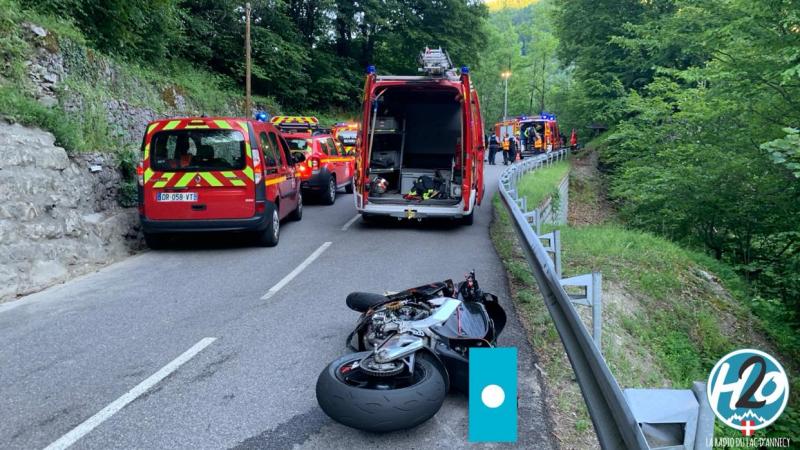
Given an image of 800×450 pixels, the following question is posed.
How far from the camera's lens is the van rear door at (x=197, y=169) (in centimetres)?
867

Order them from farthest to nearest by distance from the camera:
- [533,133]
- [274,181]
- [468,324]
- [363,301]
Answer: [533,133]
[274,181]
[363,301]
[468,324]

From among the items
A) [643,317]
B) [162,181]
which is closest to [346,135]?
[162,181]

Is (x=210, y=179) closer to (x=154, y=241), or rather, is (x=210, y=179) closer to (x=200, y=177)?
(x=200, y=177)

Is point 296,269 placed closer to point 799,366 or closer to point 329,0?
point 799,366

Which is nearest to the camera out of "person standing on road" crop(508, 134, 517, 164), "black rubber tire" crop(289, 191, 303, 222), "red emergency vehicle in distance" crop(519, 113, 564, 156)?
"black rubber tire" crop(289, 191, 303, 222)

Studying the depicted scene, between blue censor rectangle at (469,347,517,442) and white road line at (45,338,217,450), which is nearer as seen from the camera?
blue censor rectangle at (469,347,517,442)

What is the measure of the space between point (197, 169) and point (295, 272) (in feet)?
8.27

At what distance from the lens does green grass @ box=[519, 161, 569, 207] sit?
13.2 m

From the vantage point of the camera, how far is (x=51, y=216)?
7855 mm

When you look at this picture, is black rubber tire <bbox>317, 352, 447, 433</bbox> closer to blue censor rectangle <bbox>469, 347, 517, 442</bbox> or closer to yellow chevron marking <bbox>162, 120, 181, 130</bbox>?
blue censor rectangle <bbox>469, 347, 517, 442</bbox>

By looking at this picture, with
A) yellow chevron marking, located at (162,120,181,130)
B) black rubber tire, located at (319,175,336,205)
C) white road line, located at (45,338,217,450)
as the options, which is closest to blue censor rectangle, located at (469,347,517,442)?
white road line, located at (45,338,217,450)

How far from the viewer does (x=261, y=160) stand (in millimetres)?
9008

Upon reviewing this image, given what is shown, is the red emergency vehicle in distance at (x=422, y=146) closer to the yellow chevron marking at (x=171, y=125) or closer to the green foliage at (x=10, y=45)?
the yellow chevron marking at (x=171, y=125)

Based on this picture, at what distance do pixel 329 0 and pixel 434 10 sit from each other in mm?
8776
